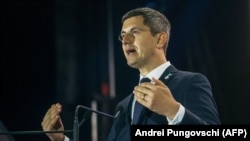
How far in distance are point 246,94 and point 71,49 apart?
1.40 meters

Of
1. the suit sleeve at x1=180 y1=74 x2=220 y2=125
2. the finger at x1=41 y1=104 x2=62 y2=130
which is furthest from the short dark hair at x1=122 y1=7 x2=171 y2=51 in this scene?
the finger at x1=41 y1=104 x2=62 y2=130

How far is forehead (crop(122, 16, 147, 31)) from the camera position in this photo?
3018 millimetres

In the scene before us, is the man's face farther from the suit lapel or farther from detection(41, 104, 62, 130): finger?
detection(41, 104, 62, 130): finger

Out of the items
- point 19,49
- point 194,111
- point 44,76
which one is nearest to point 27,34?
point 19,49

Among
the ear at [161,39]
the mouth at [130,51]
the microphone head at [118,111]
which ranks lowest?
the microphone head at [118,111]

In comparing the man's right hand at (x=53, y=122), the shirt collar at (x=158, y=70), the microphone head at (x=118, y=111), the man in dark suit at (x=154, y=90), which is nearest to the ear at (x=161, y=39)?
the man in dark suit at (x=154, y=90)

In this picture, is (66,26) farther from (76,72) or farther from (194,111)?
(194,111)

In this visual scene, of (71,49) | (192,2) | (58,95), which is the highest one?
(192,2)

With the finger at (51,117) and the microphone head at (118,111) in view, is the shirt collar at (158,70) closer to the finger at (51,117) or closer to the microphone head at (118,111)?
the microphone head at (118,111)

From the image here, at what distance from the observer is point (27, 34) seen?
364 centimetres

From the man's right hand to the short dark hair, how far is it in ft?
2.62

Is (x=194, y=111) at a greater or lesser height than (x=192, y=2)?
lesser

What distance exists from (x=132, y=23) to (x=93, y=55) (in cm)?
62

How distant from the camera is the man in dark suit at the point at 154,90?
8.97ft
